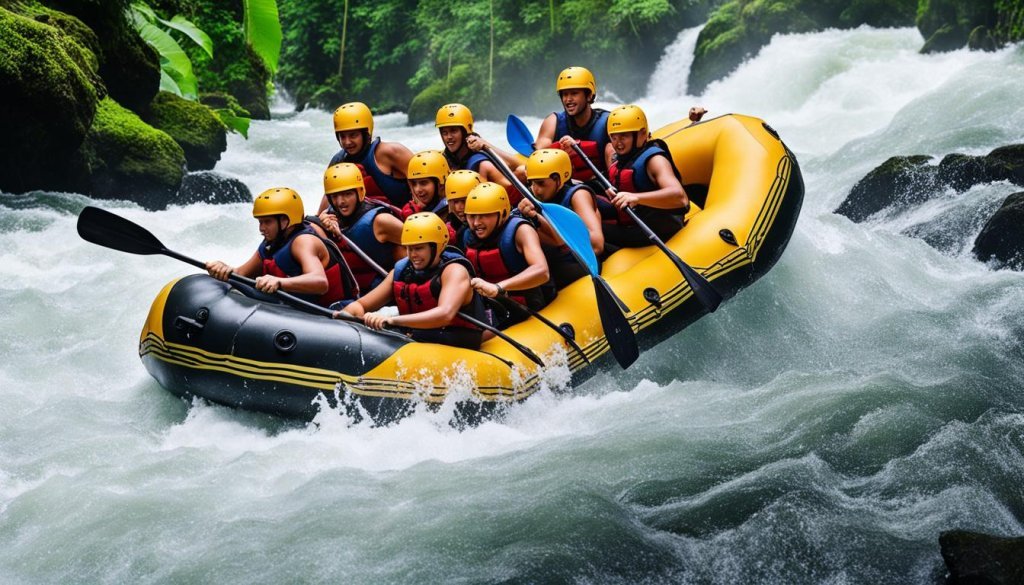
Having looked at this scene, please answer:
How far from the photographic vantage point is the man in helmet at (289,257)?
5.22 metres

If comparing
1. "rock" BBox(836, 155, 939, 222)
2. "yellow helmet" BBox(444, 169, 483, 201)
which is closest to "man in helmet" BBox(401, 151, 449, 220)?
"yellow helmet" BBox(444, 169, 483, 201)

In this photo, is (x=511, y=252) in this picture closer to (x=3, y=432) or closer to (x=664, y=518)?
(x=664, y=518)

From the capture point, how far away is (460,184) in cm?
536

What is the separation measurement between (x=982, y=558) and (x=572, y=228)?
8.54ft

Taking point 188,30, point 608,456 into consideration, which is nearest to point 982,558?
point 608,456

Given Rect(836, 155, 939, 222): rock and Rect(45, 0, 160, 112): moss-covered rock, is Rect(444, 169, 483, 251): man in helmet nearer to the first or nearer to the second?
Rect(836, 155, 939, 222): rock

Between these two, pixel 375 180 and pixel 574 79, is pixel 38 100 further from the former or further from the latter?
pixel 574 79

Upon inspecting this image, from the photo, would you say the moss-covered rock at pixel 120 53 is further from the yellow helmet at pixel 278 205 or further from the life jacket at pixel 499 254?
the life jacket at pixel 499 254

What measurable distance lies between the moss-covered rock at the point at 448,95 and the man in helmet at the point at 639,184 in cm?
1297

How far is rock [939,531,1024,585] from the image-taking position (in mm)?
3281

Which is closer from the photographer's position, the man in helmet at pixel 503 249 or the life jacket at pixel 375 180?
the man in helmet at pixel 503 249

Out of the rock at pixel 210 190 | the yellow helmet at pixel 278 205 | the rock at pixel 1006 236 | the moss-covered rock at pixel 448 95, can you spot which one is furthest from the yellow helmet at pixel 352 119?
the moss-covered rock at pixel 448 95

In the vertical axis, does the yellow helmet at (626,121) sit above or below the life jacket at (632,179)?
above

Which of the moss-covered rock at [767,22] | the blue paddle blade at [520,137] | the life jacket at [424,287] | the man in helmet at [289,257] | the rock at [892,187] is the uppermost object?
the man in helmet at [289,257]
